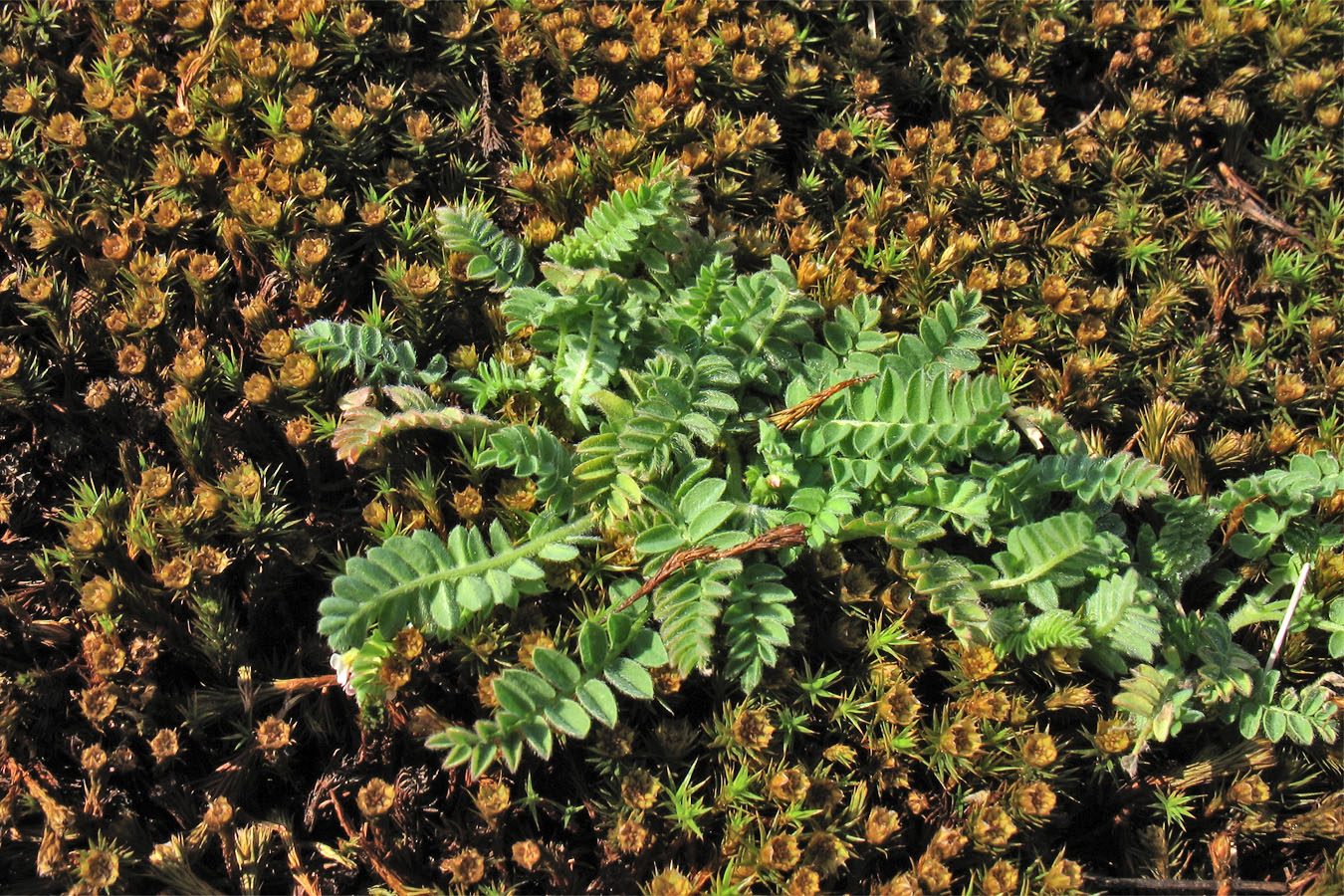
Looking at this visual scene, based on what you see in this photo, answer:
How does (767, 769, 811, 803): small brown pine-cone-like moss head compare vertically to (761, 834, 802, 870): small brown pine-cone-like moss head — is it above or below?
above

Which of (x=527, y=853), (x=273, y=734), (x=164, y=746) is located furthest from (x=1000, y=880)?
(x=164, y=746)

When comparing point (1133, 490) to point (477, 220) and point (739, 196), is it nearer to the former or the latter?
point (739, 196)

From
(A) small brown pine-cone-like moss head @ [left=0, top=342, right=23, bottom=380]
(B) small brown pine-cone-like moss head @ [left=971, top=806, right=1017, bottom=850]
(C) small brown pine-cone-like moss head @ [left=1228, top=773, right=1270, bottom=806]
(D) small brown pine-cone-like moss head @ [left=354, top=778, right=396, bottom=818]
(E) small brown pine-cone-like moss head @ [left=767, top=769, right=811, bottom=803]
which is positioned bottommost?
(C) small brown pine-cone-like moss head @ [left=1228, top=773, right=1270, bottom=806]

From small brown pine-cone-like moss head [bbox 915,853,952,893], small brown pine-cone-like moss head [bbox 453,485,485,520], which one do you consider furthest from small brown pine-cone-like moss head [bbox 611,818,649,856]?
small brown pine-cone-like moss head [bbox 453,485,485,520]

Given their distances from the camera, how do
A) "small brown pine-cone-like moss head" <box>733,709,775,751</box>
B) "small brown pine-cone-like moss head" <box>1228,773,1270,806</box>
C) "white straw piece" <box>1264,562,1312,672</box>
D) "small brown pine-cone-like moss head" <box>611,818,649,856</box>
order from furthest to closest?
"white straw piece" <box>1264,562,1312,672</box>, "small brown pine-cone-like moss head" <box>1228,773,1270,806</box>, "small brown pine-cone-like moss head" <box>733,709,775,751</box>, "small brown pine-cone-like moss head" <box>611,818,649,856</box>

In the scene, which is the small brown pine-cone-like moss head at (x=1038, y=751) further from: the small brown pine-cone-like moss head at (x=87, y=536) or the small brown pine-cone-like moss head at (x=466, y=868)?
the small brown pine-cone-like moss head at (x=87, y=536)

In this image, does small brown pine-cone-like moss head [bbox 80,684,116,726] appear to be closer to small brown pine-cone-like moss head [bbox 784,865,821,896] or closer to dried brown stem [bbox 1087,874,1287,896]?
small brown pine-cone-like moss head [bbox 784,865,821,896]

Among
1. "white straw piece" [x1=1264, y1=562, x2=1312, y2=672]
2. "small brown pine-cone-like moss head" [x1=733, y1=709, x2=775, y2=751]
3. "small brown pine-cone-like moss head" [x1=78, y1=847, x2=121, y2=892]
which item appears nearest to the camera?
"small brown pine-cone-like moss head" [x1=78, y1=847, x2=121, y2=892]

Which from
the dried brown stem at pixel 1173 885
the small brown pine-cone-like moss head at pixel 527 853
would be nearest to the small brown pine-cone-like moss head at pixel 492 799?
the small brown pine-cone-like moss head at pixel 527 853

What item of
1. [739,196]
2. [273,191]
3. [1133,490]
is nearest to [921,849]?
[1133,490]
